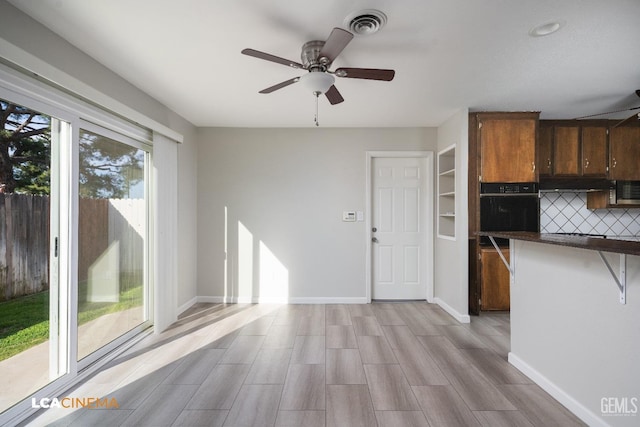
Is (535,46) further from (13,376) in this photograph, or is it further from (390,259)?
(13,376)

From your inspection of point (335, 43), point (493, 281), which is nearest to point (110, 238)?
point (335, 43)

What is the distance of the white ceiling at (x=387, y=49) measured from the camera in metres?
1.70

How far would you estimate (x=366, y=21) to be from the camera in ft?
5.81

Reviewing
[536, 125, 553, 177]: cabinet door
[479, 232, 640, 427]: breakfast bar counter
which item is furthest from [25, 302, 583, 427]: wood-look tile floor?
[536, 125, 553, 177]: cabinet door

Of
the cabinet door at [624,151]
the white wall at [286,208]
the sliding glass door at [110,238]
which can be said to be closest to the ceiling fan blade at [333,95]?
the white wall at [286,208]

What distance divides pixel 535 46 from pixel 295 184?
2899 mm

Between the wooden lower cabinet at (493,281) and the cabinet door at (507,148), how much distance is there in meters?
0.93

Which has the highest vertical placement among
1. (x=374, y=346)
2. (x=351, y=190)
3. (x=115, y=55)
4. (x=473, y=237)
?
(x=115, y=55)

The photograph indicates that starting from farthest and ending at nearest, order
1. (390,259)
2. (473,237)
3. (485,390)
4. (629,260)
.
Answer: (390,259), (473,237), (485,390), (629,260)

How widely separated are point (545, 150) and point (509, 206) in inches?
41.8

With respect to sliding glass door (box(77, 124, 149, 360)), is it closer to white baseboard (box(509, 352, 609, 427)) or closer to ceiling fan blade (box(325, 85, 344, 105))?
ceiling fan blade (box(325, 85, 344, 105))

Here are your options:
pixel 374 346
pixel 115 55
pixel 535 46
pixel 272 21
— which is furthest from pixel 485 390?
pixel 115 55

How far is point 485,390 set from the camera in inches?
79.4

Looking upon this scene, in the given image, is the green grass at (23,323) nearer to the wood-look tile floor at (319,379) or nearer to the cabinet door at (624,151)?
the wood-look tile floor at (319,379)
